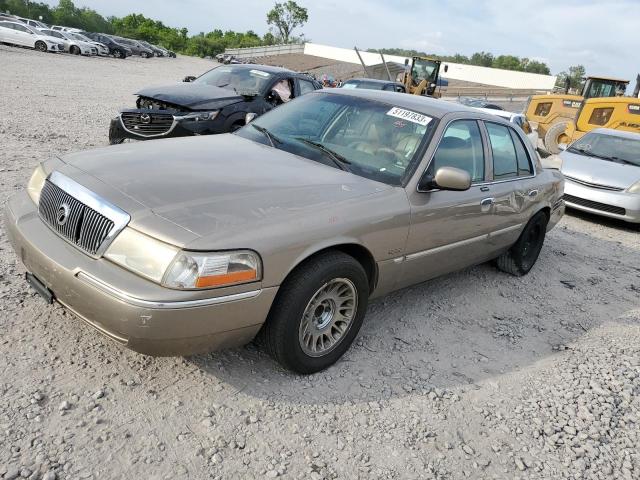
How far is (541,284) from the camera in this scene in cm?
546

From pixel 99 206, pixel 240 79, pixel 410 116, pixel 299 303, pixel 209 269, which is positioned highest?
pixel 410 116

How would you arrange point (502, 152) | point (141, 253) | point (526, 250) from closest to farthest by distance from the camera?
point (141, 253)
point (502, 152)
point (526, 250)

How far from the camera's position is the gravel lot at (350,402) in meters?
2.50

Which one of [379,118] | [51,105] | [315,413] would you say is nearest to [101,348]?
[315,413]

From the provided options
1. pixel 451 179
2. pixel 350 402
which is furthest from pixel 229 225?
pixel 451 179

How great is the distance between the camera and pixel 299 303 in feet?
9.41

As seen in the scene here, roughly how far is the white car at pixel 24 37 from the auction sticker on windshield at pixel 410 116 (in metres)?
36.0

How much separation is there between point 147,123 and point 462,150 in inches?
195

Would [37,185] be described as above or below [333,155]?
below

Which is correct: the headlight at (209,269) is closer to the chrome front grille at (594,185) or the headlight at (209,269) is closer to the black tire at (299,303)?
the black tire at (299,303)

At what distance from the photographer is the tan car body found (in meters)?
2.52

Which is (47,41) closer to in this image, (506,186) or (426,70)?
(426,70)

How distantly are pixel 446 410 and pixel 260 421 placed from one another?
1132 millimetres

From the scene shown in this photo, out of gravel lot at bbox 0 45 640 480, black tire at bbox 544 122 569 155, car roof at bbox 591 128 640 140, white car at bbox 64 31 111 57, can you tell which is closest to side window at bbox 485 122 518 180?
gravel lot at bbox 0 45 640 480
